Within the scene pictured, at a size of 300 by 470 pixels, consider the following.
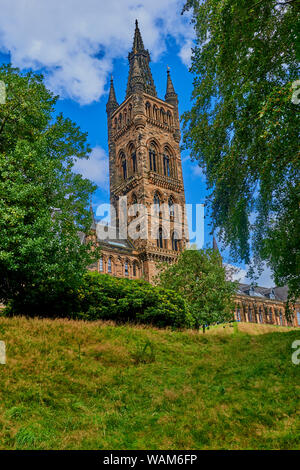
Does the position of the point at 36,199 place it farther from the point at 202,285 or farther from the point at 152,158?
the point at 152,158

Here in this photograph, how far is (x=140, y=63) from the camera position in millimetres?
65312

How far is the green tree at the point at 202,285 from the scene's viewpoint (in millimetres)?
28203

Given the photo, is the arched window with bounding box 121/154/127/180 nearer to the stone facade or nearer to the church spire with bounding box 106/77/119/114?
the church spire with bounding box 106/77/119/114

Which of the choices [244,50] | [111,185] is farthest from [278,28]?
[111,185]

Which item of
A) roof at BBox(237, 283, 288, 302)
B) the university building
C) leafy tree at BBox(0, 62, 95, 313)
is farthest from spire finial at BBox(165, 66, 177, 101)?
leafy tree at BBox(0, 62, 95, 313)

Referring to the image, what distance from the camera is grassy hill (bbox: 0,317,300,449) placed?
620 cm

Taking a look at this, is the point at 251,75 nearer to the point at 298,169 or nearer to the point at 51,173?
the point at 298,169

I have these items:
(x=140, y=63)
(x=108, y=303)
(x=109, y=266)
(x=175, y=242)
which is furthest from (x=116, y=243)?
(x=140, y=63)

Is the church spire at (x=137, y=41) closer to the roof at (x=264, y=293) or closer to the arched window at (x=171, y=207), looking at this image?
the arched window at (x=171, y=207)

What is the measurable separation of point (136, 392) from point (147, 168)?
1867 inches

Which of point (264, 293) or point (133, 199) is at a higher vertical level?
point (133, 199)

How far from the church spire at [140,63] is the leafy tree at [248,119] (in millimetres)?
54653

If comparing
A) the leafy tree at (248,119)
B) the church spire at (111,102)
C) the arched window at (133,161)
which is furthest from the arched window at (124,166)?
the leafy tree at (248,119)

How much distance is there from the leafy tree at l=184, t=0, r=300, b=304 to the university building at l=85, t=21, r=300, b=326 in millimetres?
35720
